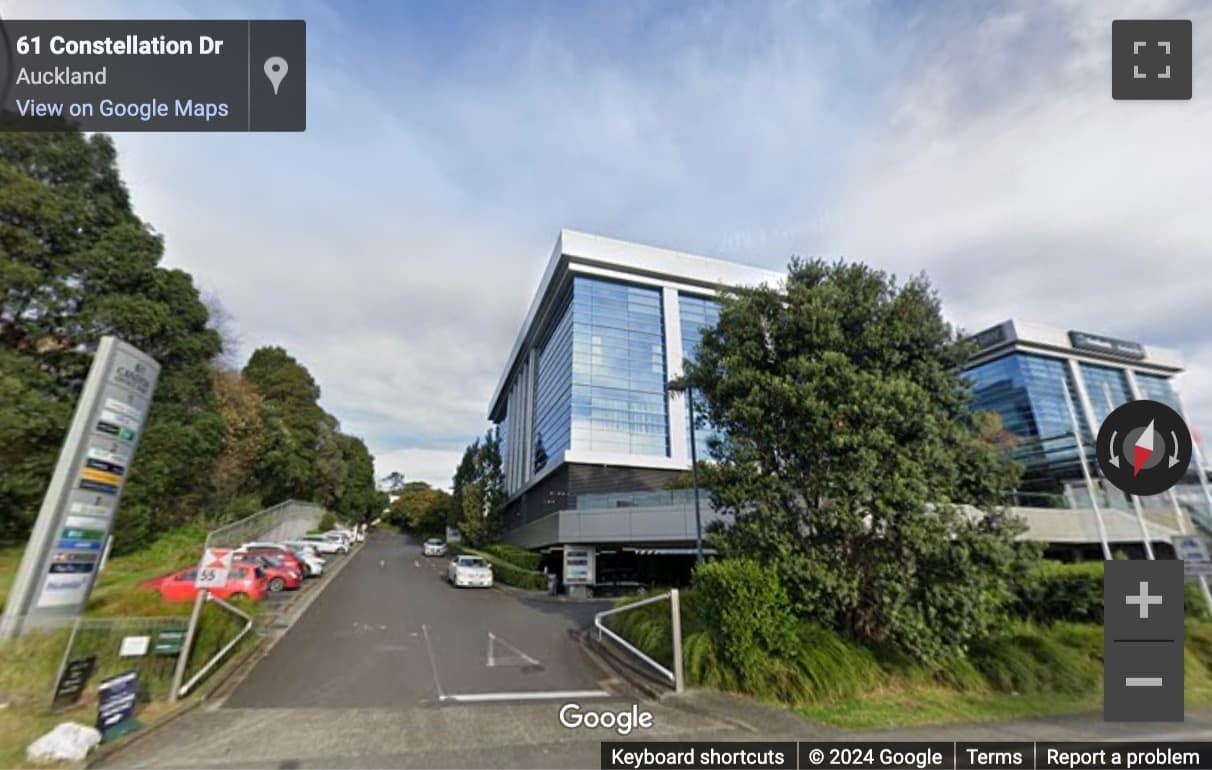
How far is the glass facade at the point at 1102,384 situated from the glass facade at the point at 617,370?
56.1 metres

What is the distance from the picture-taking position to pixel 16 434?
13188 mm

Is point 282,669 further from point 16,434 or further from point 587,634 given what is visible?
point 16,434

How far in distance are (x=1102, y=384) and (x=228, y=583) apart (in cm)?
8435

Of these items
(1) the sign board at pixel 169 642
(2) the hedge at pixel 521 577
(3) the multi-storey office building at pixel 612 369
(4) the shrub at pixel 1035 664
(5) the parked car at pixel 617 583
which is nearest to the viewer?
(1) the sign board at pixel 169 642

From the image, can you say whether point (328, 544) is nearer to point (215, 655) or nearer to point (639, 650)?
point (215, 655)

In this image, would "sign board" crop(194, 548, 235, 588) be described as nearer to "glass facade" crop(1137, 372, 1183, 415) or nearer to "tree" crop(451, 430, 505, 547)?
"tree" crop(451, 430, 505, 547)

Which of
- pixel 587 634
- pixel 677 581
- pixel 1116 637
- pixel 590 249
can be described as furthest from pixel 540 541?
pixel 1116 637

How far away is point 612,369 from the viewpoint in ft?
117

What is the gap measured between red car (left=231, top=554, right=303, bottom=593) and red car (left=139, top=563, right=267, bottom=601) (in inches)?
25.9

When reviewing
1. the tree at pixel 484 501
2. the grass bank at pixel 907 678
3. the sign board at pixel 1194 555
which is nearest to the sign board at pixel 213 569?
the grass bank at pixel 907 678

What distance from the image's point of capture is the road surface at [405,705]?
519 centimetres

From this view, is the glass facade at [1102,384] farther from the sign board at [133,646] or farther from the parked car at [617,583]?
the sign board at [133,646]

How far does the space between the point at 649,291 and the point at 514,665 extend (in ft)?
106

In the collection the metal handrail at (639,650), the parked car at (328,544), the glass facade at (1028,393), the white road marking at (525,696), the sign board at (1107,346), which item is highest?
the sign board at (1107,346)
